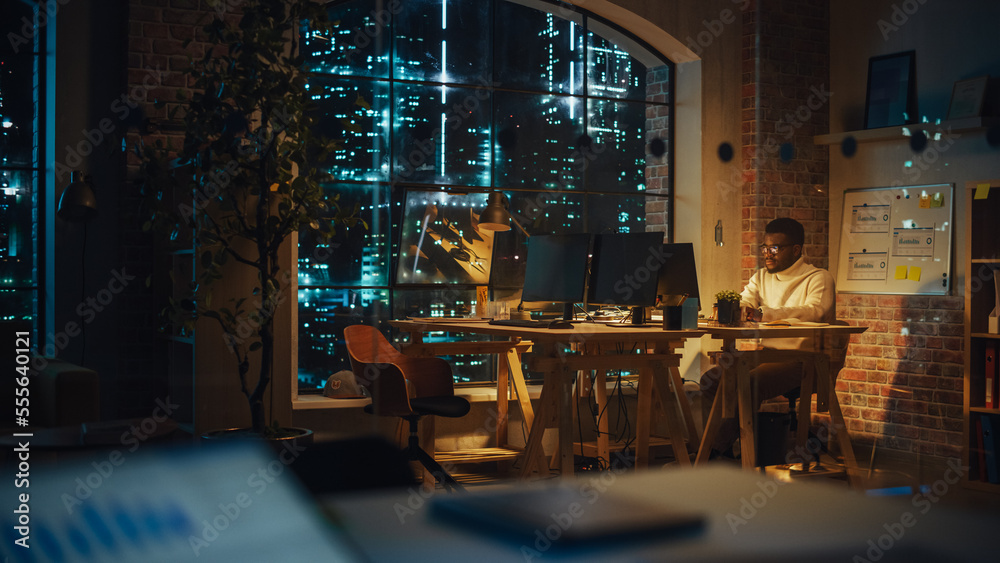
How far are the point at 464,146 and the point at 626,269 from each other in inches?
68.3

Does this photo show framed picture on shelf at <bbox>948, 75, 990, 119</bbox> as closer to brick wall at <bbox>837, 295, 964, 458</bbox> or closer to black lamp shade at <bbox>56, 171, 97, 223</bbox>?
brick wall at <bbox>837, 295, 964, 458</bbox>

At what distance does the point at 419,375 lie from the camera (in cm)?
479

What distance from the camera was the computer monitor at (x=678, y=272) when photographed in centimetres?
482

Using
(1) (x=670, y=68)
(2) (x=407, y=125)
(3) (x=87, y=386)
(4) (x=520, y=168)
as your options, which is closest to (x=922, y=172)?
(1) (x=670, y=68)

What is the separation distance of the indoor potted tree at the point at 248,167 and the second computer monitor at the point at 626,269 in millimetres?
1423

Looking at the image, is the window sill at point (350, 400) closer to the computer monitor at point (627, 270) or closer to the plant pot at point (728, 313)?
the computer monitor at point (627, 270)

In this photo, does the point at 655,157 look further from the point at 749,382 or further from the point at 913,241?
the point at 749,382

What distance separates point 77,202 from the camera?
4.14 meters

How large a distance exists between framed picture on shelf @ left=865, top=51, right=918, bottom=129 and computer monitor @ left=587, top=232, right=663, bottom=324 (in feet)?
7.89

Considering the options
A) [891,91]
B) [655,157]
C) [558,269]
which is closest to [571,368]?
[558,269]

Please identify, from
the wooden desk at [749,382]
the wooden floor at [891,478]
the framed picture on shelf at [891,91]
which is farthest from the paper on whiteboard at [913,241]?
the wooden floor at [891,478]

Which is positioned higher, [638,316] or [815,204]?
[815,204]

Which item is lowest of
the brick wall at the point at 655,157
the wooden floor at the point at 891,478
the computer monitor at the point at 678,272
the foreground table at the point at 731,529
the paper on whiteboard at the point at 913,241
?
the wooden floor at the point at 891,478

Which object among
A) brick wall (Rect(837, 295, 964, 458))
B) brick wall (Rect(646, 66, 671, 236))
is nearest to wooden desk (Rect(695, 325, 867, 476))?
brick wall (Rect(837, 295, 964, 458))
